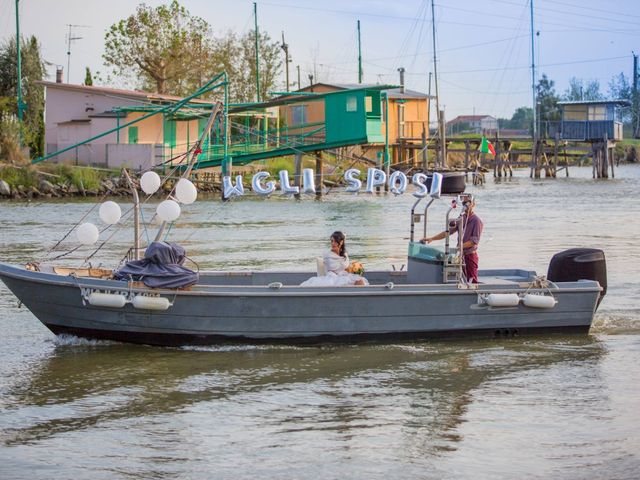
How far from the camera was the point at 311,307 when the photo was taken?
1370 cm

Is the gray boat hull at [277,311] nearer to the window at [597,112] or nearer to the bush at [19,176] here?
the bush at [19,176]

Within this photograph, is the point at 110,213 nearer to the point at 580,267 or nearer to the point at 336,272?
the point at 336,272

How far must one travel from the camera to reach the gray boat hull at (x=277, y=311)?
13.6 m

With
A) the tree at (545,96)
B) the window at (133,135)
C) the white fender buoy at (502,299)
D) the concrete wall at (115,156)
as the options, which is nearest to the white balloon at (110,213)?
the white fender buoy at (502,299)

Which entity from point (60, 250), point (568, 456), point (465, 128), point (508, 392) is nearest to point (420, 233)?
point (60, 250)

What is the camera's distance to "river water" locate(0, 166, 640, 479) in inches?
384

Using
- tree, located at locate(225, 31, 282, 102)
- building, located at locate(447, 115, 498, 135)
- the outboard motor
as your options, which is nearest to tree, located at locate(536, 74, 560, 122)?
building, located at locate(447, 115, 498, 135)

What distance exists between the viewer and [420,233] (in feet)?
104

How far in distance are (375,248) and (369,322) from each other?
12.6 m

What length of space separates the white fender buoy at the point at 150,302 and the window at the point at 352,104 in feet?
111

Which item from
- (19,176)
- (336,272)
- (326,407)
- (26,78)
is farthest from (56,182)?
(326,407)

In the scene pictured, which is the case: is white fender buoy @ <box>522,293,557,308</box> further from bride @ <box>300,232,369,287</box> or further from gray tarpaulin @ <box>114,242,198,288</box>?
gray tarpaulin @ <box>114,242,198,288</box>

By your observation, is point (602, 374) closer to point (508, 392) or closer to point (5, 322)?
point (508, 392)

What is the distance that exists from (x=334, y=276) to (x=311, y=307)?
1.94 ft
